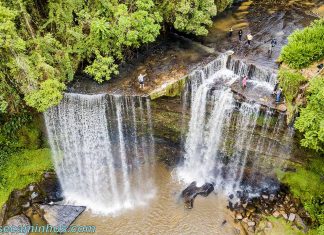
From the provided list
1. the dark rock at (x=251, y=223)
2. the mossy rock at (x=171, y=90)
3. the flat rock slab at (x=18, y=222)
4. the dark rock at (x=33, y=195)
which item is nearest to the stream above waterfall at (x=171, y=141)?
the mossy rock at (x=171, y=90)

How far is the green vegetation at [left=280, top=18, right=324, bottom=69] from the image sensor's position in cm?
2012

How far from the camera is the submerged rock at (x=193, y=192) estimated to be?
69.9ft

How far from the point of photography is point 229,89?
68.3ft

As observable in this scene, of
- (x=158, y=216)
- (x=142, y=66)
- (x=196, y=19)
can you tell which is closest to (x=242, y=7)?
(x=196, y=19)

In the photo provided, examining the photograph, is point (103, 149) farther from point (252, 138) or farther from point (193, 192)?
point (252, 138)

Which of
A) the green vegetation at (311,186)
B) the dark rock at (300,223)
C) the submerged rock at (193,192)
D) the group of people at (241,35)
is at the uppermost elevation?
the group of people at (241,35)

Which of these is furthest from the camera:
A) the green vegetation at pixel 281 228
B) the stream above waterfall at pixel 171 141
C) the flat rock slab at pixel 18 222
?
the flat rock slab at pixel 18 222

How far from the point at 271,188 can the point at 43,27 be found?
16.6 m

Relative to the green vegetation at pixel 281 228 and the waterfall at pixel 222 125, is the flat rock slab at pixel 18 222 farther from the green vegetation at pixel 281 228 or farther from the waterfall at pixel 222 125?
the green vegetation at pixel 281 228

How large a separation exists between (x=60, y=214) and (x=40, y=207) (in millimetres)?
1479

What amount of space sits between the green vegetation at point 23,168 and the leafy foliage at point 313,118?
15193 mm

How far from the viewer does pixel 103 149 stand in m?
22.0

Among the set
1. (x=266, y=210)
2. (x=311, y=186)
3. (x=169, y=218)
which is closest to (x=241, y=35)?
(x=311, y=186)

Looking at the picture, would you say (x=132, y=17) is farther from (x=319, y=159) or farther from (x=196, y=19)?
(x=319, y=159)
